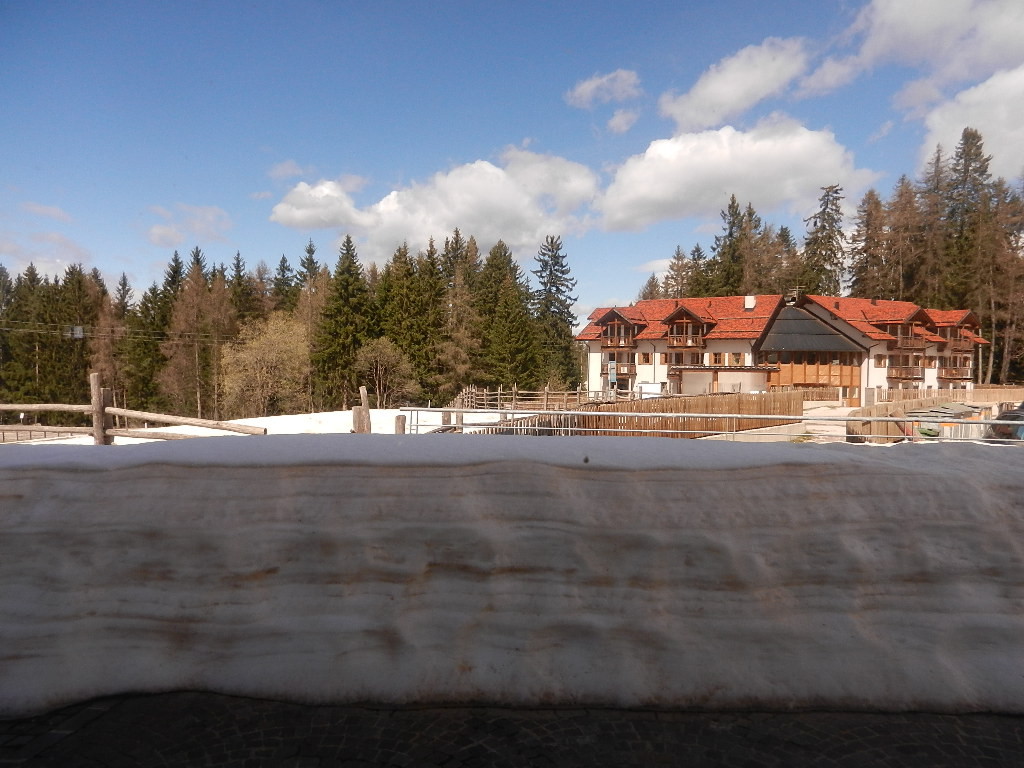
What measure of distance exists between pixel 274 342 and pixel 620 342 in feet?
92.3

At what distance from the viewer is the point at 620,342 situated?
59469 millimetres

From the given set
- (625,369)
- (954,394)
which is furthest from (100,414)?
(954,394)

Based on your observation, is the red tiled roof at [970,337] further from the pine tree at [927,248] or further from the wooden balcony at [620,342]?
the wooden balcony at [620,342]

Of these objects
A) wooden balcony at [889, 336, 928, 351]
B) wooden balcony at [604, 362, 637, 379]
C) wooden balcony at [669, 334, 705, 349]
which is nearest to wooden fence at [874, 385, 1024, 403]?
wooden balcony at [889, 336, 928, 351]

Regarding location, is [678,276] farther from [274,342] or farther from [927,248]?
[274,342]

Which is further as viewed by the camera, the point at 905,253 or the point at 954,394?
the point at 905,253

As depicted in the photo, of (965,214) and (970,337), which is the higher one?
(965,214)

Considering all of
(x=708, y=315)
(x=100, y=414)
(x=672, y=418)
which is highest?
(x=708, y=315)

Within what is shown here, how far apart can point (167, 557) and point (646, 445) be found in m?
2.26

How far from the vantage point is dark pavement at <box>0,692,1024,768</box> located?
93.5 inches

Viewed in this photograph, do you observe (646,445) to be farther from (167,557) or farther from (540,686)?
(167,557)

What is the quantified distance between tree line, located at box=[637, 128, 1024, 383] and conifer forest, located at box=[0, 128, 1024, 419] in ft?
0.68

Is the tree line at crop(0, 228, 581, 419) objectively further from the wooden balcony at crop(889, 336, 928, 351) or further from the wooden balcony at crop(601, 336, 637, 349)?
the wooden balcony at crop(889, 336, 928, 351)

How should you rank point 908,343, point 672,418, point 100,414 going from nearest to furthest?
point 100,414 → point 672,418 → point 908,343
